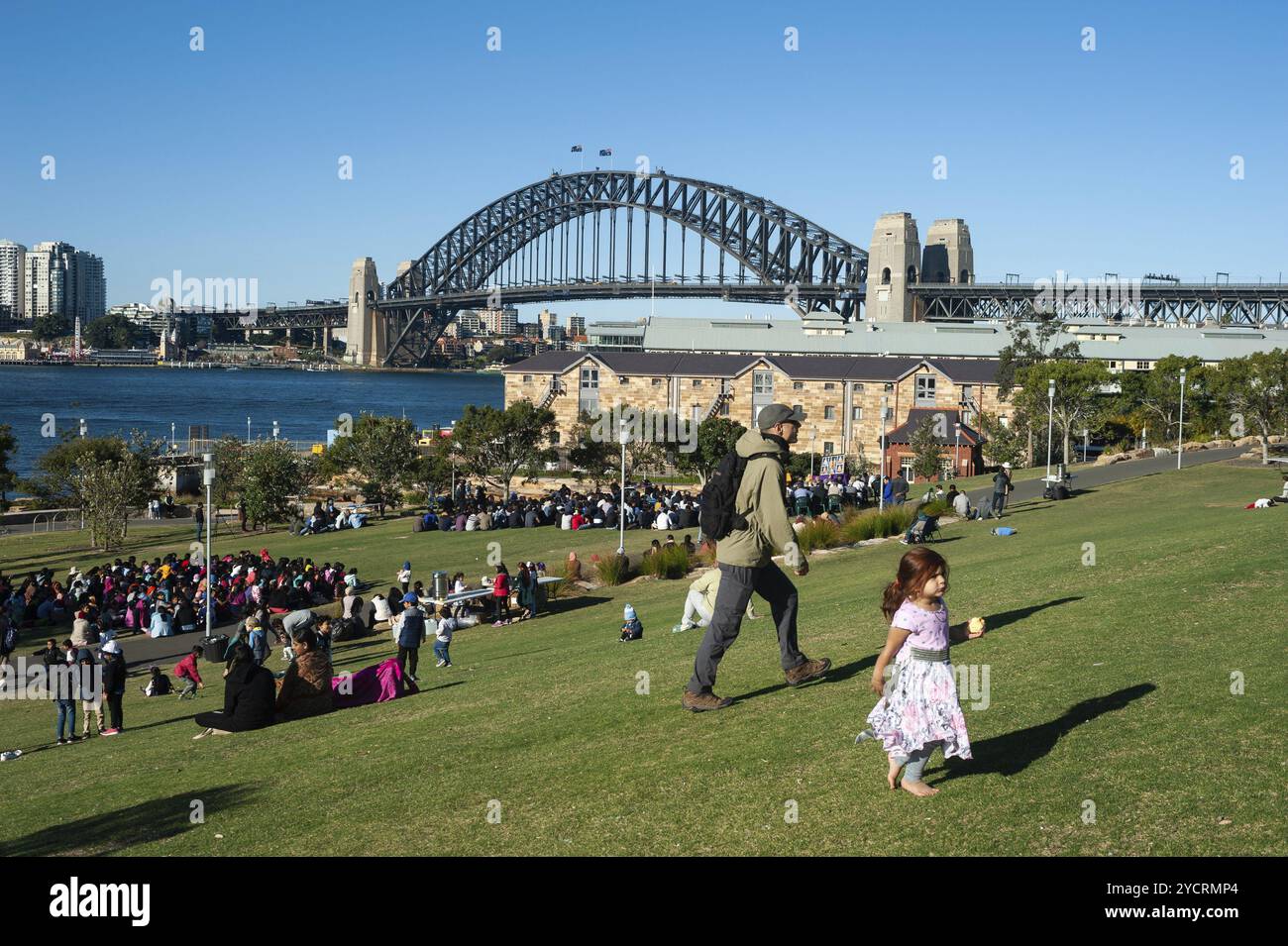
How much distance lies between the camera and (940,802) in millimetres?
5863

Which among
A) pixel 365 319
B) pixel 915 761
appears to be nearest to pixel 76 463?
pixel 915 761

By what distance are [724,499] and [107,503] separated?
28.2m

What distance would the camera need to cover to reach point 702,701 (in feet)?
25.9

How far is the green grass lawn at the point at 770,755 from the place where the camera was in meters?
5.72

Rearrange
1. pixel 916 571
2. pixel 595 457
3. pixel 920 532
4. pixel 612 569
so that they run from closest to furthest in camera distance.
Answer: pixel 916 571 → pixel 920 532 → pixel 612 569 → pixel 595 457

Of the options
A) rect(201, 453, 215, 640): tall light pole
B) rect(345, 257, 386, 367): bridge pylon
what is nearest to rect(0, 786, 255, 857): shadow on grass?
rect(201, 453, 215, 640): tall light pole

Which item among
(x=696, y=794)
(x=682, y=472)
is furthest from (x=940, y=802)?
(x=682, y=472)

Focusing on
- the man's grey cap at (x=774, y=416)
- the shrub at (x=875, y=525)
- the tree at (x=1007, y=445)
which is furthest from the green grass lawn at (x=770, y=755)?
the tree at (x=1007, y=445)

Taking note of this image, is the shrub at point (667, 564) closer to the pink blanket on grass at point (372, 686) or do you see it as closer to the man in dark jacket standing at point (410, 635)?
the man in dark jacket standing at point (410, 635)

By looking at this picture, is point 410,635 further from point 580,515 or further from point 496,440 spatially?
point 496,440

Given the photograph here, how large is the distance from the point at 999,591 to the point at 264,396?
142m

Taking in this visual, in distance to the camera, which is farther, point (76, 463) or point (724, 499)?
point (76, 463)

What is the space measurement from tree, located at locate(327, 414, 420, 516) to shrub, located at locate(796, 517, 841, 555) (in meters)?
21.3
